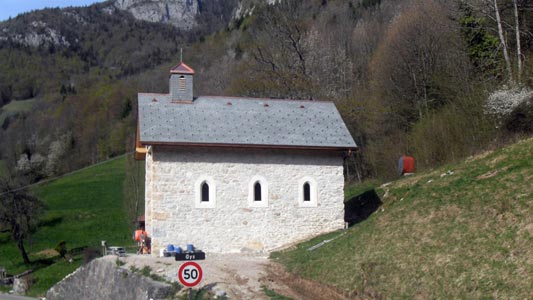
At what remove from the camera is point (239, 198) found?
2619cm

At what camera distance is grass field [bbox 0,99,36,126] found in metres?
128

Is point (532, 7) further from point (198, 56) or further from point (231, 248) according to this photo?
point (198, 56)

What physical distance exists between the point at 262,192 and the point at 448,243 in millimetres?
9383

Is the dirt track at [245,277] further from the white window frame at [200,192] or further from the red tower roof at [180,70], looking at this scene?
the red tower roof at [180,70]

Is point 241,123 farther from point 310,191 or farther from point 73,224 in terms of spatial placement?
point 73,224

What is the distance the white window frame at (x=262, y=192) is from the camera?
2627cm

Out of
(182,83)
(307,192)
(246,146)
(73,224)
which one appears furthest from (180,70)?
(73,224)

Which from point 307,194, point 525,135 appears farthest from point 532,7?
point 307,194

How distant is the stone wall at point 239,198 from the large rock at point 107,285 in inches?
73.8

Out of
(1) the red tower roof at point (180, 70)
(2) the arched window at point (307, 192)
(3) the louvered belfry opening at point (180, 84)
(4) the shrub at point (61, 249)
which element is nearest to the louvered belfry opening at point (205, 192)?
(2) the arched window at point (307, 192)

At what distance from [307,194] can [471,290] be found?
1190cm

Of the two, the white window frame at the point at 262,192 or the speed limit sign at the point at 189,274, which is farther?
the white window frame at the point at 262,192

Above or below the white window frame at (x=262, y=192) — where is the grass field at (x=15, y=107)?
above

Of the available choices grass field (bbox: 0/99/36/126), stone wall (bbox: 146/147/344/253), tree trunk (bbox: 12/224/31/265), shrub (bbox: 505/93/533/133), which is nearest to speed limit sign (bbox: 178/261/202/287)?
stone wall (bbox: 146/147/344/253)
